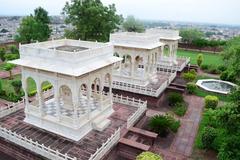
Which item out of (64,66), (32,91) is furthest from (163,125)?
(32,91)

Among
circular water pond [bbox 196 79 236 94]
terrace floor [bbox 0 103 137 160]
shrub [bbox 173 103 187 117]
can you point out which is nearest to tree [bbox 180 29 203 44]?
circular water pond [bbox 196 79 236 94]

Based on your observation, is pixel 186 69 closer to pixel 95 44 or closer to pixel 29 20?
pixel 95 44

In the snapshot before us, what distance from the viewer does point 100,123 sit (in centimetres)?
1364

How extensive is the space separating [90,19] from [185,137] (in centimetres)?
1904

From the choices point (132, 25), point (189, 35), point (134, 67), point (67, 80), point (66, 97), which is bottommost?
point (66, 97)

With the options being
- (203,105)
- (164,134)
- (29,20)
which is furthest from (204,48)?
(164,134)

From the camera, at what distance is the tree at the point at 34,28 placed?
36000mm

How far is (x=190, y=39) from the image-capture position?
49781mm

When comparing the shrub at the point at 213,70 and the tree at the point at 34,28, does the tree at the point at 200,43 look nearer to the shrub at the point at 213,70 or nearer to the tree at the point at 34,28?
the shrub at the point at 213,70

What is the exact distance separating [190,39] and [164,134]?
39.2 metres

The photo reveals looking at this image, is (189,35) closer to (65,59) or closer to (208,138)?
(208,138)

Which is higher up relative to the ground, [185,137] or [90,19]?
[90,19]

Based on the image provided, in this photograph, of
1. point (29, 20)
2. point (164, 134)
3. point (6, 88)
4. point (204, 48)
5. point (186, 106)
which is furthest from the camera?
point (204, 48)

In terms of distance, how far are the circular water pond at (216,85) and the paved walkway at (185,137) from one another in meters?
4.07
